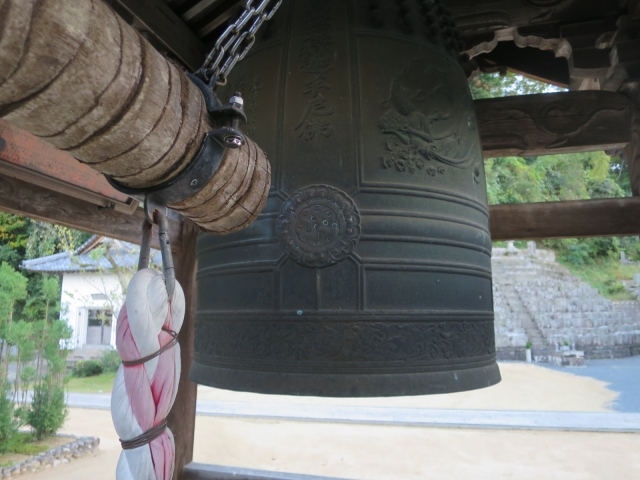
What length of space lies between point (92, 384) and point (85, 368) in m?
1.12

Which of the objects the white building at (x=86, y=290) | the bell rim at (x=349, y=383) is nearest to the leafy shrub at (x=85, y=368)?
the white building at (x=86, y=290)

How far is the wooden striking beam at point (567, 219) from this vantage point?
2145 millimetres

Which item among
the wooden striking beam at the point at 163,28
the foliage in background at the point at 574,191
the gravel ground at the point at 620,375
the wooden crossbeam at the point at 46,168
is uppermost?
the foliage in background at the point at 574,191

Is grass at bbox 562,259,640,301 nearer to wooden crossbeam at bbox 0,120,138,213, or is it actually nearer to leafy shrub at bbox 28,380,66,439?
leafy shrub at bbox 28,380,66,439

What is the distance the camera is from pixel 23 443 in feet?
18.3

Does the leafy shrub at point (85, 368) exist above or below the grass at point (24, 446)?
above

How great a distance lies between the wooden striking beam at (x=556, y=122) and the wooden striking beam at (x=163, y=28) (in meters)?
1.29

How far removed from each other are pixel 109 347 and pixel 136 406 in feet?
42.9

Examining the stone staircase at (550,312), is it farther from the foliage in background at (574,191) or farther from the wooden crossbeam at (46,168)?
the wooden crossbeam at (46,168)

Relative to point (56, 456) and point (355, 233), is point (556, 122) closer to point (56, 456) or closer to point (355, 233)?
point (355, 233)

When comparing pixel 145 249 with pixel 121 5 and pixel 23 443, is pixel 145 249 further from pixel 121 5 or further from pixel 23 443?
pixel 23 443

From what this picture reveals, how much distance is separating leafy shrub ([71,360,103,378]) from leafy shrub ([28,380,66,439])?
552 centimetres

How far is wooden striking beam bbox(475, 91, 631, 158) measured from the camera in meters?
2.08

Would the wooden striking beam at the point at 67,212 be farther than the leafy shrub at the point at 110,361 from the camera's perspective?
No
